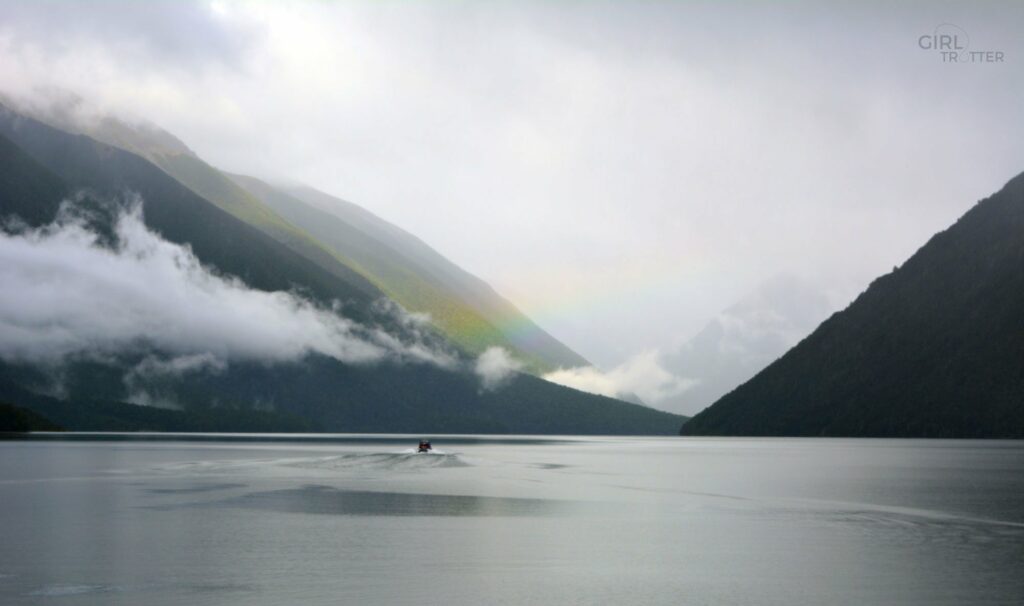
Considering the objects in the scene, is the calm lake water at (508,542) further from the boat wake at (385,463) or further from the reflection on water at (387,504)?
the boat wake at (385,463)

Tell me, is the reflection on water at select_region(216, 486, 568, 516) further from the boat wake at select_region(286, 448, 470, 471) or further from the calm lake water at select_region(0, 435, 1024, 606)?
the boat wake at select_region(286, 448, 470, 471)

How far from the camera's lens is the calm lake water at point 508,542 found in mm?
Answer: 41312

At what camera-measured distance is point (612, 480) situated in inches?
4626

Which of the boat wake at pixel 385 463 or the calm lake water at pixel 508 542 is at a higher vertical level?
the boat wake at pixel 385 463

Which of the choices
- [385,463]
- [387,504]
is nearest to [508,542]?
[387,504]

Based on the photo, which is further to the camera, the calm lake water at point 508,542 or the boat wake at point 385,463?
the boat wake at point 385,463

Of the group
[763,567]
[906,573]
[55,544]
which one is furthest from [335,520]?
[906,573]

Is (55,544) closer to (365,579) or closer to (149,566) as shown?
(149,566)

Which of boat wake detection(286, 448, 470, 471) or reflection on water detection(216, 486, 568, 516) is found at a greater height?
boat wake detection(286, 448, 470, 471)

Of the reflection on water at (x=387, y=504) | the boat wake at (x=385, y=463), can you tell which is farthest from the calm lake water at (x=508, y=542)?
the boat wake at (x=385, y=463)

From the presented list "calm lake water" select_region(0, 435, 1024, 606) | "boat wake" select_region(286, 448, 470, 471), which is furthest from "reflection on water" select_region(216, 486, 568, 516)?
"boat wake" select_region(286, 448, 470, 471)

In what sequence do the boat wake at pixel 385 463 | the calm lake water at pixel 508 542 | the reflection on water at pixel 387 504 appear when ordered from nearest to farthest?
the calm lake water at pixel 508 542, the reflection on water at pixel 387 504, the boat wake at pixel 385 463

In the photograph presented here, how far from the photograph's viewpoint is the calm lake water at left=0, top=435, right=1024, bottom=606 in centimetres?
4131

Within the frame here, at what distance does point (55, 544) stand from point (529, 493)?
46402 millimetres
